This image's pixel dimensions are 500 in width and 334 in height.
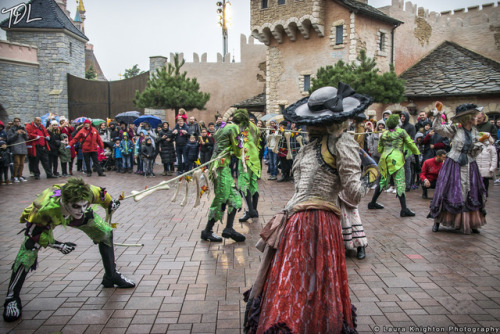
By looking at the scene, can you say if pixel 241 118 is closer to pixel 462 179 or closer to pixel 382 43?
pixel 462 179

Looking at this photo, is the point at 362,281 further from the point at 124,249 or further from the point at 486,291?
the point at 124,249

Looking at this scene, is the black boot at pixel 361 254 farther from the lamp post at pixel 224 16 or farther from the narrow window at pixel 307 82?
the lamp post at pixel 224 16

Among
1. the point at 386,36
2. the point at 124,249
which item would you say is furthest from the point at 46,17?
the point at 124,249

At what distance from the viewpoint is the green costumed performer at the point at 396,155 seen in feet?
24.9

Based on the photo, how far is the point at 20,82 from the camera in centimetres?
2491

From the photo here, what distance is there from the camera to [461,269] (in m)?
4.84

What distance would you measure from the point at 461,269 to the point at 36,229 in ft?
15.0

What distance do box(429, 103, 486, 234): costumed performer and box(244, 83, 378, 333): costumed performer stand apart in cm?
383

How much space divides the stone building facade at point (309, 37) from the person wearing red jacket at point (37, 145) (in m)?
14.4

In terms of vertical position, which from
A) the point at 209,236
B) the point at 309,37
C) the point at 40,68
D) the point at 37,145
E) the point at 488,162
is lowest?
the point at 209,236

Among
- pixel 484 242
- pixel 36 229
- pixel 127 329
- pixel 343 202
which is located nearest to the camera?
pixel 127 329

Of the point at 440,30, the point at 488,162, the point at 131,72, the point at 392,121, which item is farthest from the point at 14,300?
the point at 131,72

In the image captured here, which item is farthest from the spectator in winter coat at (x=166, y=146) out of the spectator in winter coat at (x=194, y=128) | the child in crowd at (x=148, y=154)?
the spectator in winter coat at (x=194, y=128)

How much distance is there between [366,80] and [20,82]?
20.3 m
